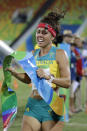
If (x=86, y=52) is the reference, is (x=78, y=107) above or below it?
below

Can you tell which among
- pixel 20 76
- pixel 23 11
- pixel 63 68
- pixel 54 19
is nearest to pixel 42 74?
pixel 63 68

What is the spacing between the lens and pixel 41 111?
143 inches

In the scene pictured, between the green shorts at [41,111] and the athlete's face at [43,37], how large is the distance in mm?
524

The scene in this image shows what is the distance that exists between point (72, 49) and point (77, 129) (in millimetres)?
2125

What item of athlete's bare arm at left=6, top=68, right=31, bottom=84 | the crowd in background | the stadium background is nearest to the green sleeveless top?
athlete's bare arm at left=6, top=68, right=31, bottom=84

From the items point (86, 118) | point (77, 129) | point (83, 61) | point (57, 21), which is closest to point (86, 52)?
point (83, 61)

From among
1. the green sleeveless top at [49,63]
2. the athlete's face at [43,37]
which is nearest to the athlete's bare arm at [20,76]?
the green sleeveless top at [49,63]

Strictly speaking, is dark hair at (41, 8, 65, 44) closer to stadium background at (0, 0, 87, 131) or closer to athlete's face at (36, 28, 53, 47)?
athlete's face at (36, 28, 53, 47)

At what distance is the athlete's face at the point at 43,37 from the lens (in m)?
3.69

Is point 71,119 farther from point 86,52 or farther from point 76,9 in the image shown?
point 76,9

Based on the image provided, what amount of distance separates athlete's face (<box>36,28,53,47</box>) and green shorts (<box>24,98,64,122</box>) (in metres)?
0.52

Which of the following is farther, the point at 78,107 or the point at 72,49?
the point at 78,107

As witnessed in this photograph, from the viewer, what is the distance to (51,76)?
11.5ft

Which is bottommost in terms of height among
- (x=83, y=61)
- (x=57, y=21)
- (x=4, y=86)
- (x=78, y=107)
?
(x=78, y=107)
